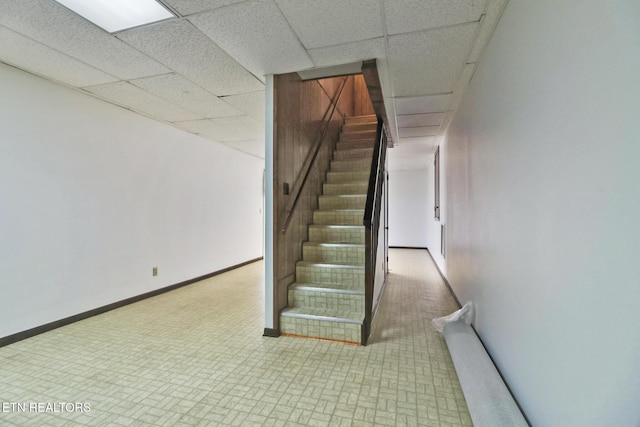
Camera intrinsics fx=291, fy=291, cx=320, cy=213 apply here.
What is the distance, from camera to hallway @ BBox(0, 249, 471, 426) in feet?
5.56

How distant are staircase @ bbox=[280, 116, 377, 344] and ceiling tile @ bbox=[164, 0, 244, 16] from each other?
7.78 ft

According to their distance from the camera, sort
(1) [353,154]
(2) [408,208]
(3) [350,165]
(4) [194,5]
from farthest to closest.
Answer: (2) [408,208], (1) [353,154], (3) [350,165], (4) [194,5]

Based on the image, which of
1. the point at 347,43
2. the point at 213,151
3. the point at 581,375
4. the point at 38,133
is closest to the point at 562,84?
the point at 581,375

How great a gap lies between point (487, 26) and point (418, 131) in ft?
8.75

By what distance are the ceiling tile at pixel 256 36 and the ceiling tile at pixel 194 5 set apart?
0.04 meters

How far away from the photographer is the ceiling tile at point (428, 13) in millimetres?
1756

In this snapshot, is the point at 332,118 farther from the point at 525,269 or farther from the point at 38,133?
the point at 525,269

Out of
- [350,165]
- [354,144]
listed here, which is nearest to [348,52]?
[350,165]

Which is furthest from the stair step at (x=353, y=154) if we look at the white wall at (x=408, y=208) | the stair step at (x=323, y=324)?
the white wall at (x=408, y=208)

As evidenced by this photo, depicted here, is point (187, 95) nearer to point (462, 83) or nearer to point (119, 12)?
point (119, 12)

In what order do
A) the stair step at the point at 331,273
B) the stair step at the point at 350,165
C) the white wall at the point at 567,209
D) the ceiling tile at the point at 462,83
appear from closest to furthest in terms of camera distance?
1. the white wall at the point at 567,209
2. the ceiling tile at the point at 462,83
3. the stair step at the point at 331,273
4. the stair step at the point at 350,165

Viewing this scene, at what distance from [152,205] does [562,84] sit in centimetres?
441

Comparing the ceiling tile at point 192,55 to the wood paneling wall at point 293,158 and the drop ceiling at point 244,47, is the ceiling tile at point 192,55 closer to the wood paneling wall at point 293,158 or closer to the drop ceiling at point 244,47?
the drop ceiling at point 244,47

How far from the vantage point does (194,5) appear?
5.84 feet
